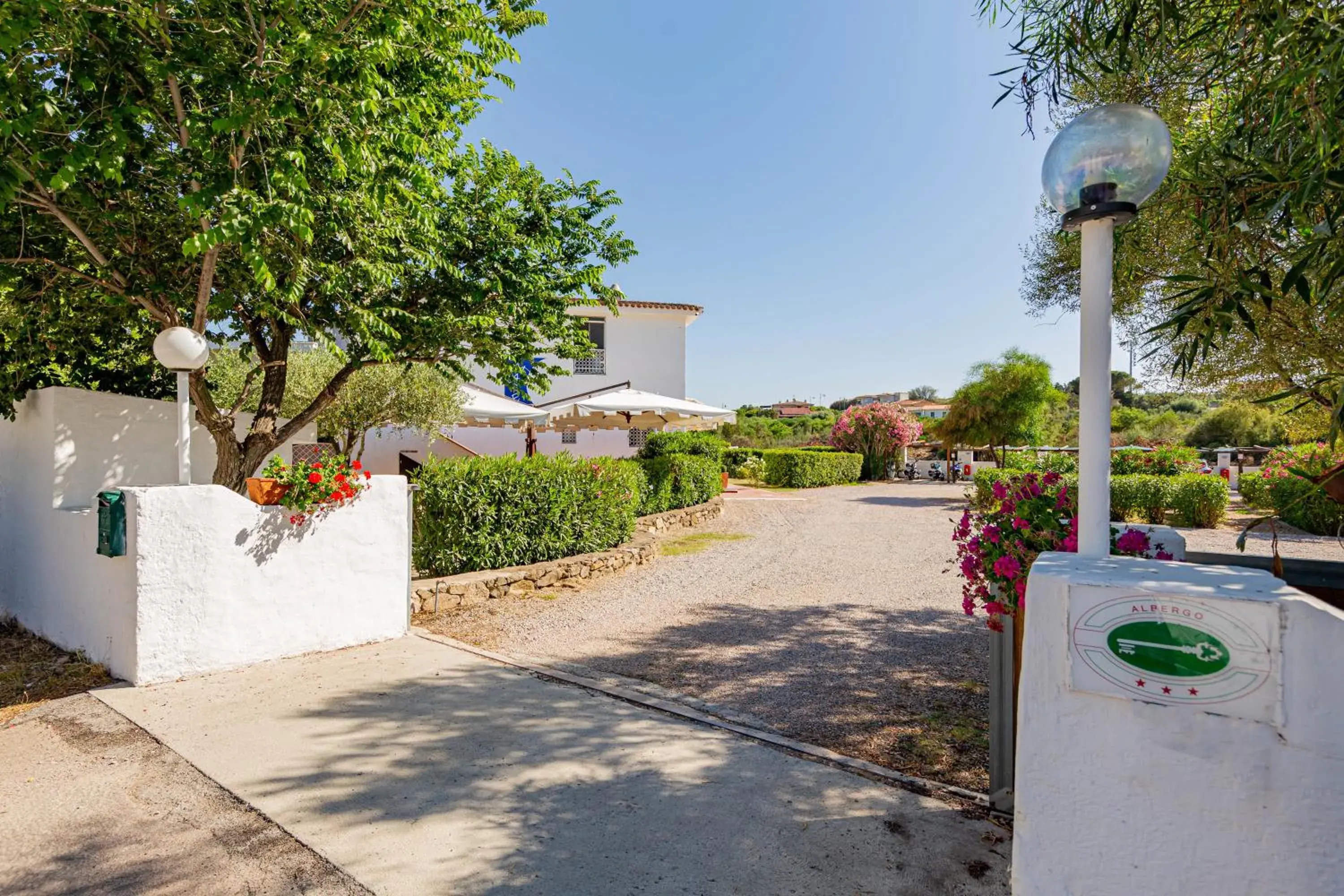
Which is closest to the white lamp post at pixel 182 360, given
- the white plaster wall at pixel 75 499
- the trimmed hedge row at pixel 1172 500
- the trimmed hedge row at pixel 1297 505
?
the white plaster wall at pixel 75 499

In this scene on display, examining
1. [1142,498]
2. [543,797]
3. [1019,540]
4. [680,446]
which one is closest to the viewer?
[1019,540]

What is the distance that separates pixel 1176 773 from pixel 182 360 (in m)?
6.15

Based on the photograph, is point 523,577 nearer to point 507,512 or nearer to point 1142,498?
A: point 507,512

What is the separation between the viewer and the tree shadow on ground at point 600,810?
2621mm

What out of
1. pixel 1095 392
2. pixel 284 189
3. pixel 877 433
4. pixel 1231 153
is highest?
pixel 284 189

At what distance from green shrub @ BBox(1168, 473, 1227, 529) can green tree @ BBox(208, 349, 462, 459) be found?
48.5ft

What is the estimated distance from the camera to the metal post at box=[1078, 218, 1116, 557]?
2.28m

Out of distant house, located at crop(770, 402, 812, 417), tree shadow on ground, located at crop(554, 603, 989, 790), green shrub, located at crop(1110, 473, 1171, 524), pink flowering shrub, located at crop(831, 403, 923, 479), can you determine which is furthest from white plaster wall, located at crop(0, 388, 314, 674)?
distant house, located at crop(770, 402, 812, 417)

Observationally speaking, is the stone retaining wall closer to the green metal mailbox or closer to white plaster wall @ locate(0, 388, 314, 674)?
white plaster wall @ locate(0, 388, 314, 674)

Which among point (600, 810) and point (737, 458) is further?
point (737, 458)

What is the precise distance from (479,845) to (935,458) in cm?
3379

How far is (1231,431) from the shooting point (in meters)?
34.3

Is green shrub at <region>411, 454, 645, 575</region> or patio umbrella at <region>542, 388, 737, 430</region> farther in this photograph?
patio umbrella at <region>542, 388, 737, 430</region>

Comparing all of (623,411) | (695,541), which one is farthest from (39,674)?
(623,411)
